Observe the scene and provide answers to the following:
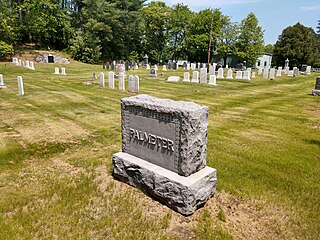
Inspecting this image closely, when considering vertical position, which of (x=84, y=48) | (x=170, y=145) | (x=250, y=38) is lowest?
(x=170, y=145)

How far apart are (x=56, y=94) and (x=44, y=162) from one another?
860 centimetres

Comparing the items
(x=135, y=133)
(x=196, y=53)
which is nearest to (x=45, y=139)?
(x=135, y=133)

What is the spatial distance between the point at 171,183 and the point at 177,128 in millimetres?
811

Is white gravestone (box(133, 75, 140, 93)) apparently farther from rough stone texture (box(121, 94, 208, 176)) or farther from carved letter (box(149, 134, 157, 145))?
carved letter (box(149, 134, 157, 145))

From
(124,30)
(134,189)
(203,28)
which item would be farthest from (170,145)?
(203,28)

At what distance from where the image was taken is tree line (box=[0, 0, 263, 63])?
124ft

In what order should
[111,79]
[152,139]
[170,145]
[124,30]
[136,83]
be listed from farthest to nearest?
1. [124,30]
2. [111,79]
3. [136,83]
4. [152,139]
5. [170,145]

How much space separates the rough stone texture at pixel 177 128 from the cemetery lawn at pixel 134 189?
0.65 metres

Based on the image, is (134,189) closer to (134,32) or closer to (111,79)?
(111,79)

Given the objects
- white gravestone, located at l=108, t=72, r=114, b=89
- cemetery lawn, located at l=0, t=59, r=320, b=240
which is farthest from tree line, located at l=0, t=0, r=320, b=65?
cemetery lawn, located at l=0, t=59, r=320, b=240

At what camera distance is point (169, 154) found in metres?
3.94

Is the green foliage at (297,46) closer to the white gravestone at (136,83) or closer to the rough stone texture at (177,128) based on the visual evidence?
the white gravestone at (136,83)

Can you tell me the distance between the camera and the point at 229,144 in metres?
6.38

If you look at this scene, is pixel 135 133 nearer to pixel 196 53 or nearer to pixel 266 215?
pixel 266 215
